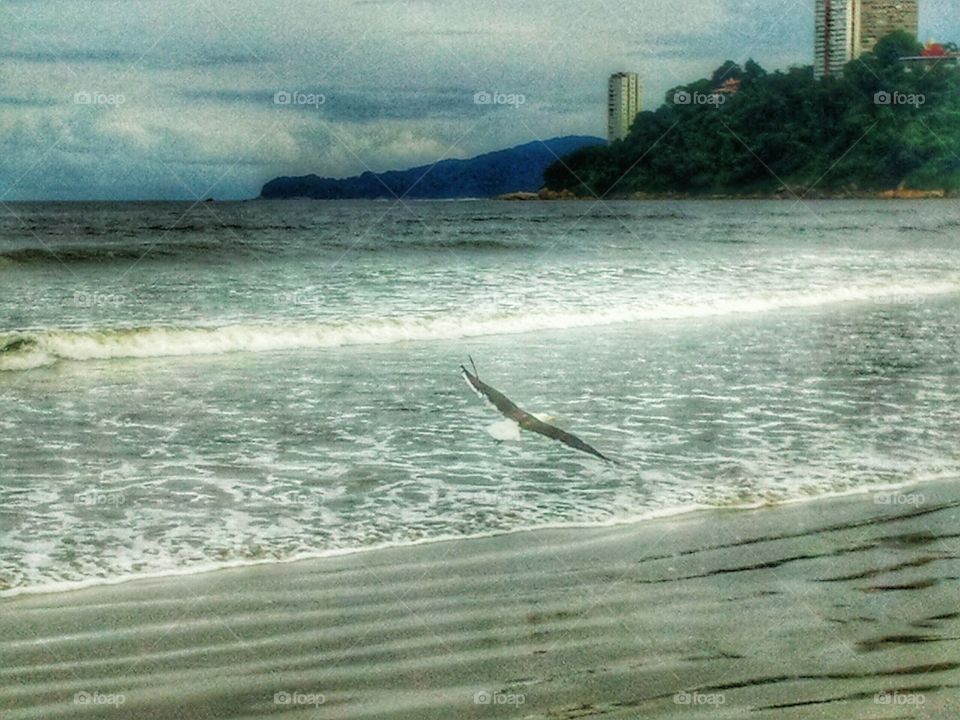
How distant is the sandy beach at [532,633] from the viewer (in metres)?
3.47

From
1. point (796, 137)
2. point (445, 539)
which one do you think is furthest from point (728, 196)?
point (445, 539)

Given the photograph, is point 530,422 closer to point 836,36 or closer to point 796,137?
point 836,36

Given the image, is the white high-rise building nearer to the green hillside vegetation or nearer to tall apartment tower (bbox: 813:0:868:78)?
tall apartment tower (bbox: 813:0:868:78)

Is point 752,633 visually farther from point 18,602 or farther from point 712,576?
point 18,602

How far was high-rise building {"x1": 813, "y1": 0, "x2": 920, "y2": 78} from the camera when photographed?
48.2m

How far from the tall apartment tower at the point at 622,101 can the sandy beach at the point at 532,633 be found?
3848 cm

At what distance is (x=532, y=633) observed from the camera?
13.1 feet

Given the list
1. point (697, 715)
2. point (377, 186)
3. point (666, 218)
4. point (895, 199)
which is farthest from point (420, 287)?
point (895, 199)

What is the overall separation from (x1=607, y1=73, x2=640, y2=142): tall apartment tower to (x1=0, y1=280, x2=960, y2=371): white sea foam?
27.6 metres

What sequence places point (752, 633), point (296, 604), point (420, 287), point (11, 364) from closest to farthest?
point (752, 633) < point (296, 604) < point (11, 364) < point (420, 287)

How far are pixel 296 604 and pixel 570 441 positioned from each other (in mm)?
3016

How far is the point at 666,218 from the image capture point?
4547cm

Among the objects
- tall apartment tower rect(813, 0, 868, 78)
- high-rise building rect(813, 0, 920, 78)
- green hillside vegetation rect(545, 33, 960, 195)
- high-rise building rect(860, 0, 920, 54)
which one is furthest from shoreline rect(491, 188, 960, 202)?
high-rise building rect(860, 0, 920, 54)

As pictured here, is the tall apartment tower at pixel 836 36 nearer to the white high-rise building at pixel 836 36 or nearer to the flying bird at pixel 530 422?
the white high-rise building at pixel 836 36
